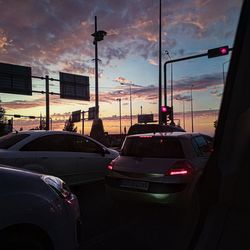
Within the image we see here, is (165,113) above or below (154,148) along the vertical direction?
above

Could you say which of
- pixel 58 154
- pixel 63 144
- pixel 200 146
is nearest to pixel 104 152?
pixel 63 144

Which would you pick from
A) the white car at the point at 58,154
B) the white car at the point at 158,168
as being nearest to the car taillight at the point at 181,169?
the white car at the point at 158,168

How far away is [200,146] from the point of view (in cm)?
739

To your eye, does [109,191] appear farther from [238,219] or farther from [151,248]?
[238,219]

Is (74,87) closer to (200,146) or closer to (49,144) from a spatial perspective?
(49,144)

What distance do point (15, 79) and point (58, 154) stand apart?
23867mm

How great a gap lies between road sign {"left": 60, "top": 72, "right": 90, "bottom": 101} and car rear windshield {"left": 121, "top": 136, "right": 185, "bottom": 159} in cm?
2883

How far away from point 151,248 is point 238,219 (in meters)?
→ 3.78

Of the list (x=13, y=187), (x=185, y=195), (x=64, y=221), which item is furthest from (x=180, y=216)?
(x=13, y=187)

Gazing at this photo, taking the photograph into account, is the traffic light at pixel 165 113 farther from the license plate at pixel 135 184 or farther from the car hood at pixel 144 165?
the license plate at pixel 135 184

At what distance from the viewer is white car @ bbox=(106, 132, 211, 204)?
6.45 m

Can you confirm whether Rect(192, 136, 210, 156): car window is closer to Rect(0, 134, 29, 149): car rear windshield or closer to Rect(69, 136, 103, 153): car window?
Rect(69, 136, 103, 153): car window

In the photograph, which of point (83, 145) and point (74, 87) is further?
point (74, 87)

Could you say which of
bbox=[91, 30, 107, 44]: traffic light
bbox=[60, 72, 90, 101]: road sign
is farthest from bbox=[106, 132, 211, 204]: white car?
bbox=[60, 72, 90, 101]: road sign
